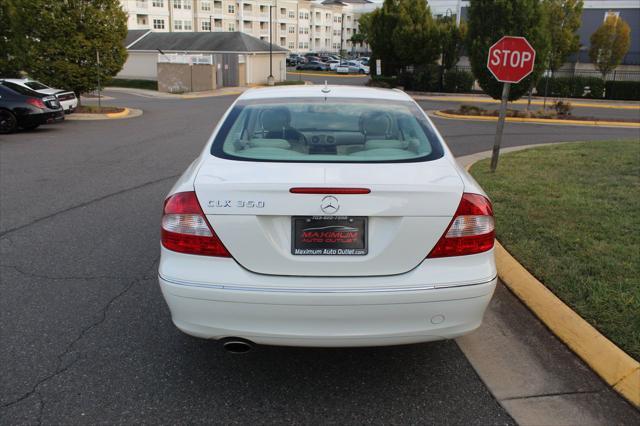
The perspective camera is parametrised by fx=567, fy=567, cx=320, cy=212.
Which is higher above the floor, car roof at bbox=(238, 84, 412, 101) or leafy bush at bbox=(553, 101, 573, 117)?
car roof at bbox=(238, 84, 412, 101)

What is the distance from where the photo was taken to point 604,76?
34.2m

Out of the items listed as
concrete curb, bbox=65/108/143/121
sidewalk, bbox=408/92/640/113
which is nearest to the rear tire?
concrete curb, bbox=65/108/143/121

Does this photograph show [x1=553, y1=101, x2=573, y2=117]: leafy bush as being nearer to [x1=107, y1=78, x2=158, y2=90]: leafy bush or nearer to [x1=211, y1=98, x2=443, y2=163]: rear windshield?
[x1=211, y1=98, x2=443, y2=163]: rear windshield

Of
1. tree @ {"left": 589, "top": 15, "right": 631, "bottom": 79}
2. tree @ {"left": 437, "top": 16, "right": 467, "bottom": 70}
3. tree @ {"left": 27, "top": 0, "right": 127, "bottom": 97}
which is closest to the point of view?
tree @ {"left": 27, "top": 0, "right": 127, "bottom": 97}

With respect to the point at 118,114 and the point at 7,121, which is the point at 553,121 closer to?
the point at 118,114

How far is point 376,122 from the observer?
159 inches

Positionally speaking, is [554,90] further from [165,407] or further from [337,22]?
[337,22]

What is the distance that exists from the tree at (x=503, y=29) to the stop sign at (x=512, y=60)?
35.6 feet

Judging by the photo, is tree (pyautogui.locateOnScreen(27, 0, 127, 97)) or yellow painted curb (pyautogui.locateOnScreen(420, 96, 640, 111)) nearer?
tree (pyautogui.locateOnScreen(27, 0, 127, 97))

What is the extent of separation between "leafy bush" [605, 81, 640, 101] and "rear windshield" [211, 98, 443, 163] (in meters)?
32.1

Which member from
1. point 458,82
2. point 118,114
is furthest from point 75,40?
point 458,82

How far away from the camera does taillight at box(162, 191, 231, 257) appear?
2869 millimetres

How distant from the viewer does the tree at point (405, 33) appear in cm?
3198

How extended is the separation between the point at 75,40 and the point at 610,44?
29709 millimetres
